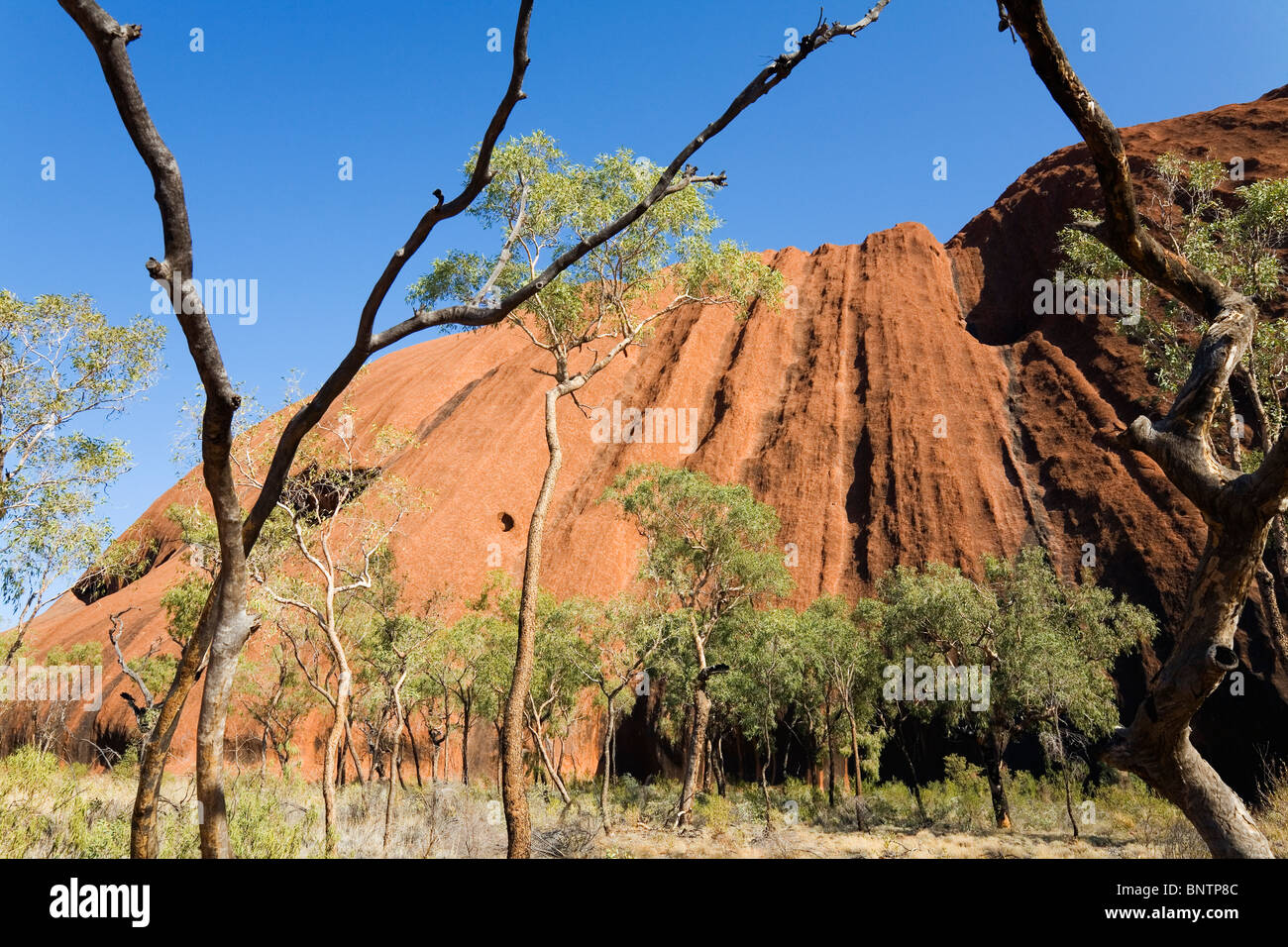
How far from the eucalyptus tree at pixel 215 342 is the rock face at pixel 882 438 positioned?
3281 centimetres

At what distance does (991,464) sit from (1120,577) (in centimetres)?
1237

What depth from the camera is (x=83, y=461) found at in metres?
18.0

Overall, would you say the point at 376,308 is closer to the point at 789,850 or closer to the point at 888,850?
the point at 789,850

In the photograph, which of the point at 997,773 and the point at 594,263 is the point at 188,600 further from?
the point at 997,773

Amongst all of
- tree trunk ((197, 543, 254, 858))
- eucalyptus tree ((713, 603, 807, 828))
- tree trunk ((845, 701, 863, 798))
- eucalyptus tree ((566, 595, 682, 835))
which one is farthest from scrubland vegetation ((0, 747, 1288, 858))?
eucalyptus tree ((566, 595, 682, 835))

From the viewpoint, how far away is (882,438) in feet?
178

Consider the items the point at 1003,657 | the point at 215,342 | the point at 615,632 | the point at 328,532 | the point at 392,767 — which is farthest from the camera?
the point at 615,632

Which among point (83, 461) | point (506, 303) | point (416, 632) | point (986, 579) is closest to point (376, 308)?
point (506, 303)

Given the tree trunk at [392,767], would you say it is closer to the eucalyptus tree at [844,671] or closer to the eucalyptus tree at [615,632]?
the eucalyptus tree at [615,632]

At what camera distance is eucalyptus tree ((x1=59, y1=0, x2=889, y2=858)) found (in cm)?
453

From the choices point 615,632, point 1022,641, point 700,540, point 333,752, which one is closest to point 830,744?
point 1022,641

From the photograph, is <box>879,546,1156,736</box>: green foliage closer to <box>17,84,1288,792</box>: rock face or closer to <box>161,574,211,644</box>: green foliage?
<box>17,84,1288,792</box>: rock face

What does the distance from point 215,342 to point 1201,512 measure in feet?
22.0

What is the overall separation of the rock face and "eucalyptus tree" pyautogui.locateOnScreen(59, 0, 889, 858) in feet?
108
